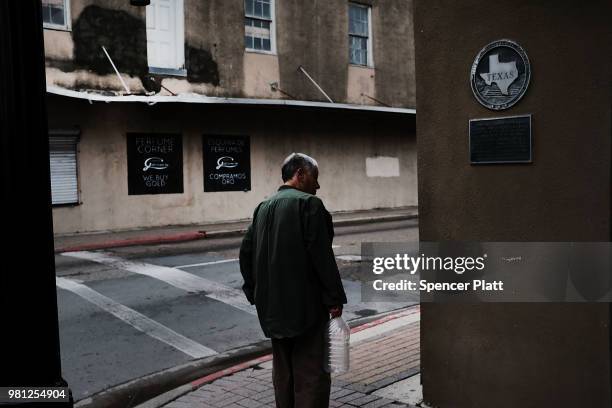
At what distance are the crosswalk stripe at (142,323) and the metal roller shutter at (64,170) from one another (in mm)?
7334

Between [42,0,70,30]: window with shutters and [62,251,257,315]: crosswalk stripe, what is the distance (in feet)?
20.5

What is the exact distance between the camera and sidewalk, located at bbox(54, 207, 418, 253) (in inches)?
598

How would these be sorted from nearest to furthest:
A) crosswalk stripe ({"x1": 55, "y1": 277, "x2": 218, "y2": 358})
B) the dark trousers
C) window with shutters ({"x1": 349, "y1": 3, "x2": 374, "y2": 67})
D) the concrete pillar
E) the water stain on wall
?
1. the concrete pillar
2. the dark trousers
3. crosswalk stripe ({"x1": 55, "y1": 277, "x2": 218, "y2": 358})
4. the water stain on wall
5. window with shutters ({"x1": 349, "y1": 3, "x2": 374, "y2": 67})

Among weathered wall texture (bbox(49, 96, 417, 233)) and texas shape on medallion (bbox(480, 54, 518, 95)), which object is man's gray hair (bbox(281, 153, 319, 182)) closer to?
texas shape on medallion (bbox(480, 54, 518, 95))

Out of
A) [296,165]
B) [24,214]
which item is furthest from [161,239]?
[24,214]

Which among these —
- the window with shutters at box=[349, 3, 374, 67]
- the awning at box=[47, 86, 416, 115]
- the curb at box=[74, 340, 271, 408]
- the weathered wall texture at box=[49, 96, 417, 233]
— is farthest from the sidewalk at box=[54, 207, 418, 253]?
the curb at box=[74, 340, 271, 408]

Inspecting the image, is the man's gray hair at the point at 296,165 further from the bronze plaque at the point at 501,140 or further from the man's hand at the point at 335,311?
the bronze plaque at the point at 501,140

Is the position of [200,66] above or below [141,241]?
above

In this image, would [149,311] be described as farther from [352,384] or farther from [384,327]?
[352,384]

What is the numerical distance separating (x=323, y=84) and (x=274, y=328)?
1850cm

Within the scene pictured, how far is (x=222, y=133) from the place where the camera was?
19.8 m

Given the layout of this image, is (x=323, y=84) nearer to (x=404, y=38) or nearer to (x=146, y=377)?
(x=404, y=38)

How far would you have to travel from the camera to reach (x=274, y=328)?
405 centimetres

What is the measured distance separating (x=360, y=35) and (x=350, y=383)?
19330mm
